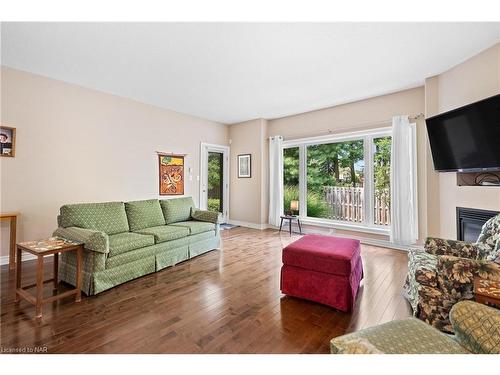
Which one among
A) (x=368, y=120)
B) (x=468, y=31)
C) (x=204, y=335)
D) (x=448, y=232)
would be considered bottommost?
(x=204, y=335)

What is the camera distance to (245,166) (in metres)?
6.04

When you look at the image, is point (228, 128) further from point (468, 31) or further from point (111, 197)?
point (468, 31)

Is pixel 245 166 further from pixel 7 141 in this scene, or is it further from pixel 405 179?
pixel 7 141

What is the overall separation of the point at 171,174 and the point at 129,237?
2.37 metres

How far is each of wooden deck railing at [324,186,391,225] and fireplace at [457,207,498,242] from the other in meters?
1.20

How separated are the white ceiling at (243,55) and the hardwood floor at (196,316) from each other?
A: 2.62 meters

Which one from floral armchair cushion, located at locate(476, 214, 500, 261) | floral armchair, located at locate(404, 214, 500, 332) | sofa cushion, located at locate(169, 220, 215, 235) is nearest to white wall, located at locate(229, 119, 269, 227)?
sofa cushion, located at locate(169, 220, 215, 235)

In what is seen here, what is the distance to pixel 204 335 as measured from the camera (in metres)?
1.74

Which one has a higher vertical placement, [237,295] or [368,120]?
[368,120]

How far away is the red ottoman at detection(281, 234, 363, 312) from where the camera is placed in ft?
6.89

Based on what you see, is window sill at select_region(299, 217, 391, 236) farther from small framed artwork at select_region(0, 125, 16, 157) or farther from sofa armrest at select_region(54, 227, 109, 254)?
small framed artwork at select_region(0, 125, 16, 157)
